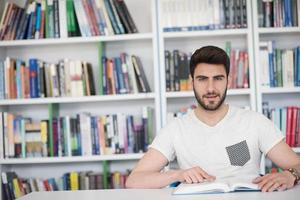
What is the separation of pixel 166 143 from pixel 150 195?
484mm

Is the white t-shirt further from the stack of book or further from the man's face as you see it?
the stack of book

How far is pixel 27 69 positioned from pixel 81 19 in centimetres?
54

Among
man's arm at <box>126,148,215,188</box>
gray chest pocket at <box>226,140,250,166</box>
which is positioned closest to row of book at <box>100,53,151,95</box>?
man's arm at <box>126,148,215,188</box>

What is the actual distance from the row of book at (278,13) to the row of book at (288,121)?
601 millimetres

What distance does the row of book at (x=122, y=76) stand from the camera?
3199 millimetres

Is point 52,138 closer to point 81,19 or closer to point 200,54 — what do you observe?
point 81,19

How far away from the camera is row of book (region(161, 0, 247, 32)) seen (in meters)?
3.14

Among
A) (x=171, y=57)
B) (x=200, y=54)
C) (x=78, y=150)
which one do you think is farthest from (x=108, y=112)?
(x=200, y=54)

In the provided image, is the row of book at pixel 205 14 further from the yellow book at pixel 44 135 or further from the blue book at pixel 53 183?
the blue book at pixel 53 183

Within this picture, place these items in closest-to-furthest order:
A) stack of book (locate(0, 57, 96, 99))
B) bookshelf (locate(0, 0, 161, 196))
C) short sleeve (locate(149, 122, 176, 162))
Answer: short sleeve (locate(149, 122, 176, 162))
stack of book (locate(0, 57, 96, 99))
bookshelf (locate(0, 0, 161, 196))

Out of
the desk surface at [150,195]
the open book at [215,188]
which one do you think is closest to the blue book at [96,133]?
the desk surface at [150,195]

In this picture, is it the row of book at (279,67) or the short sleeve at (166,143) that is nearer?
the short sleeve at (166,143)

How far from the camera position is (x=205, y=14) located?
3.15m

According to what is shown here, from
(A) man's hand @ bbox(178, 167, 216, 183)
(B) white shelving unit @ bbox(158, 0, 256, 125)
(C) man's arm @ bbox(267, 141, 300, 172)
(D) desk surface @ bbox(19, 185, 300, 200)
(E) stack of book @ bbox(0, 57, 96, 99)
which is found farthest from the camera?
(E) stack of book @ bbox(0, 57, 96, 99)
